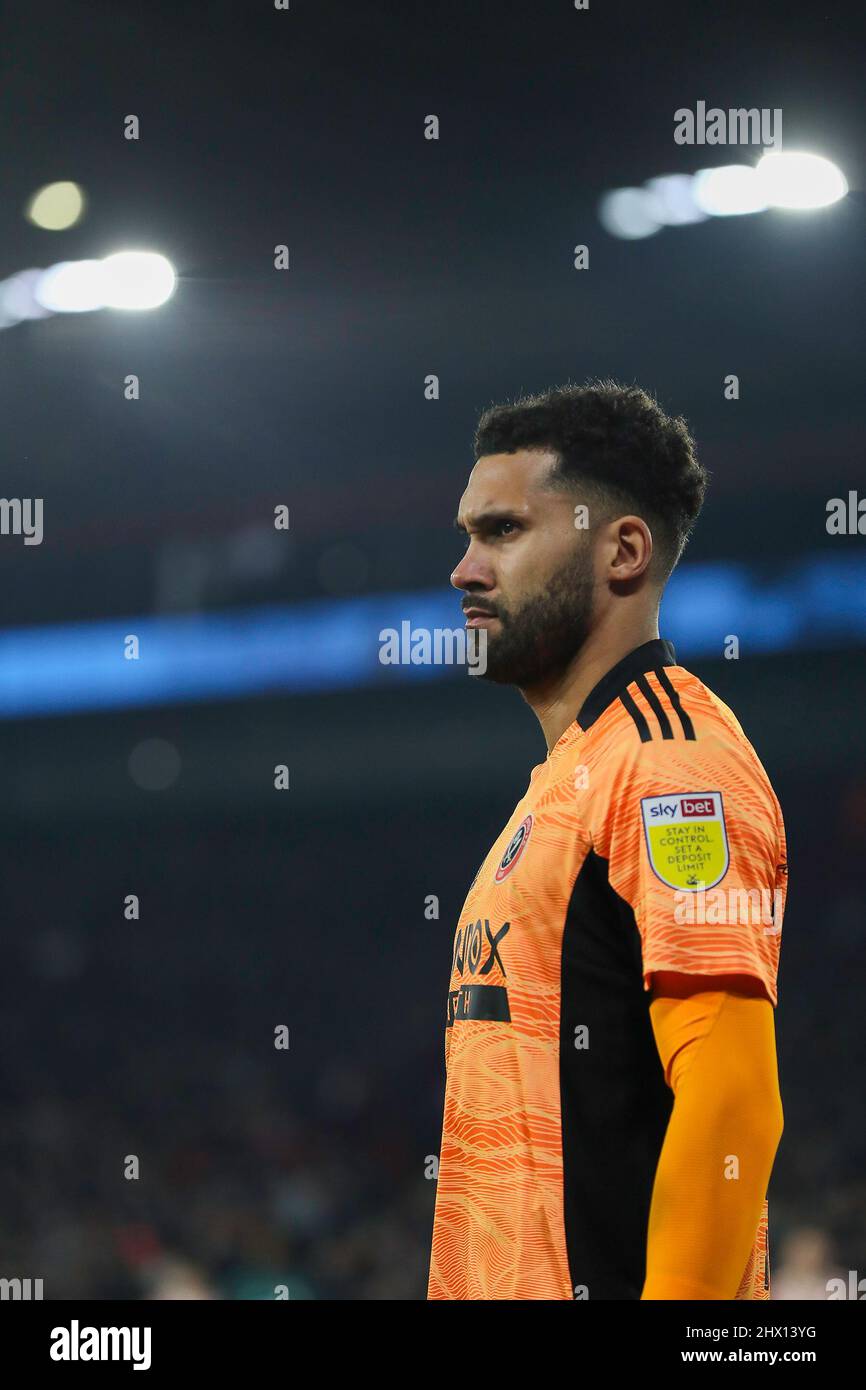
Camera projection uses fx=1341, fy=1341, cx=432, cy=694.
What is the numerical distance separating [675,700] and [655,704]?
3 cm

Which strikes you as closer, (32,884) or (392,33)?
(392,33)

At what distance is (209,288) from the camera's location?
226 inches

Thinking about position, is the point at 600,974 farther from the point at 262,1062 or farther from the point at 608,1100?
the point at 262,1062

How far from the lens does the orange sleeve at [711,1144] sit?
1.51m

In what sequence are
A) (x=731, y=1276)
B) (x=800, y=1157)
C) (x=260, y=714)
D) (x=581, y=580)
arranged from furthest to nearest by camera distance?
1. (x=260, y=714)
2. (x=800, y=1157)
3. (x=581, y=580)
4. (x=731, y=1276)

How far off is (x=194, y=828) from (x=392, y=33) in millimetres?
4024

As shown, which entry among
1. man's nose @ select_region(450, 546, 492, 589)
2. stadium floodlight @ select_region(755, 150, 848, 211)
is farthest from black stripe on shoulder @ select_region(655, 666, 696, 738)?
stadium floodlight @ select_region(755, 150, 848, 211)

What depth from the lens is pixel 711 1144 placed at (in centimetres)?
151

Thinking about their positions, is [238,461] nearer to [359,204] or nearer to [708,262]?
[359,204]

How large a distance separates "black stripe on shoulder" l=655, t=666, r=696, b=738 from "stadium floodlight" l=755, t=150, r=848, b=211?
151 inches

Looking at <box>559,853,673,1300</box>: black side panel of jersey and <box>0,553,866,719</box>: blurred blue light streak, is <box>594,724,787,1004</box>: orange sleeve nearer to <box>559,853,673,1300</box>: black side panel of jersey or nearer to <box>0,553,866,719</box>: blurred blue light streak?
<box>559,853,673,1300</box>: black side panel of jersey

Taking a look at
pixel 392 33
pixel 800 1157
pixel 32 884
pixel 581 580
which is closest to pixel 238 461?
pixel 392 33

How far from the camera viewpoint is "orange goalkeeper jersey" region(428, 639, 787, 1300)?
159 cm

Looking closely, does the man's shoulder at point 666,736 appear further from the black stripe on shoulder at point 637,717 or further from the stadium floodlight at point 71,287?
the stadium floodlight at point 71,287
